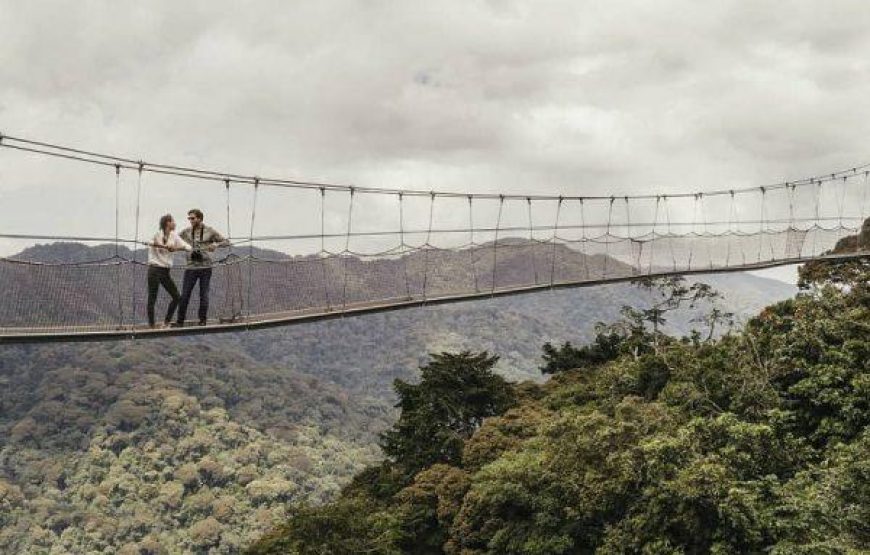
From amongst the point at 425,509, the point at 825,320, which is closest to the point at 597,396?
the point at 425,509

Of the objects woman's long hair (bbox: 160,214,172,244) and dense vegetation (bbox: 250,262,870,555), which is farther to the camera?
dense vegetation (bbox: 250,262,870,555)

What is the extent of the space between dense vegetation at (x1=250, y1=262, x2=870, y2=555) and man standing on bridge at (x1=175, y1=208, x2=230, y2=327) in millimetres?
11498

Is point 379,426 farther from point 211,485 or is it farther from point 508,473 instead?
point 508,473

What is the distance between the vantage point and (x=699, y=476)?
17.9m

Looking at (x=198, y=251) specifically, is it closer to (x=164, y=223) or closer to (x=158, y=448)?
(x=164, y=223)

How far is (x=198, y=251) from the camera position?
11562 millimetres

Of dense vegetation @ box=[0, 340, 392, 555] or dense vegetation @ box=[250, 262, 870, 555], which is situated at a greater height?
dense vegetation @ box=[250, 262, 870, 555]

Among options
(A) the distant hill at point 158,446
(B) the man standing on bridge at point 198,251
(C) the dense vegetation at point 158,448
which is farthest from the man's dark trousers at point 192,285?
(C) the dense vegetation at point 158,448

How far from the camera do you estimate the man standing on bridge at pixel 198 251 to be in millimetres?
11508

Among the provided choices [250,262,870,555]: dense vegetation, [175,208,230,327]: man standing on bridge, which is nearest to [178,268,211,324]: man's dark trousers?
[175,208,230,327]: man standing on bridge

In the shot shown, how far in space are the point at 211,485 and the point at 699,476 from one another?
128 meters

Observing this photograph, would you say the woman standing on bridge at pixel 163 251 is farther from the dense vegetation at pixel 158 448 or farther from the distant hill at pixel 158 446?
the dense vegetation at pixel 158 448

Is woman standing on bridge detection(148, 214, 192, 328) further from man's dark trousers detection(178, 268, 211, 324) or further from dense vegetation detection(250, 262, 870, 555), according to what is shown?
dense vegetation detection(250, 262, 870, 555)

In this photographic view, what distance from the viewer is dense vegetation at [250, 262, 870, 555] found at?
17.3m
